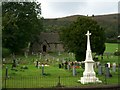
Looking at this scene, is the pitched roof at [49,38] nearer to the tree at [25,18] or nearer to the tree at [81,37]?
the tree at [25,18]

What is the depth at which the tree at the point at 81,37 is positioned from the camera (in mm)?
37250

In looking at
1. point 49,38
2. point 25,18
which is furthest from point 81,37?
point 49,38

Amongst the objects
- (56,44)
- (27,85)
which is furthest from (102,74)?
(56,44)

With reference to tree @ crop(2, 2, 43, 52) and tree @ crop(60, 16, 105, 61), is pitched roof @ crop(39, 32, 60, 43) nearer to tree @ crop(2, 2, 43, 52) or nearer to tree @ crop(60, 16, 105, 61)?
tree @ crop(2, 2, 43, 52)

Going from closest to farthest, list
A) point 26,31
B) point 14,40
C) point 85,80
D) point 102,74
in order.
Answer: point 85,80 → point 102,74 → point 14,40 → point 26,31

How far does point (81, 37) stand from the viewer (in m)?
37.5

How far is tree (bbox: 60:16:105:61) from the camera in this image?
37.2 m

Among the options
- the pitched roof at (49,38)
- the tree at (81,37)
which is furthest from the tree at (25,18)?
the tree at (81,37)

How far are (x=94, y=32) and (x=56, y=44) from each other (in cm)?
4012

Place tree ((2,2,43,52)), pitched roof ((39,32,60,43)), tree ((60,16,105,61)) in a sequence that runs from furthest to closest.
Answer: pitched roof ((39,32,60,43))
tree ((2,2,43,52))
tree ((60,16,105,61))

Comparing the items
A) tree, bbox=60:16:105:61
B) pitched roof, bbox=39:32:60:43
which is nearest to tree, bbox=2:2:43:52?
→ pitched roof, bbox=39:32:60:43

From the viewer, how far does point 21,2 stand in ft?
212

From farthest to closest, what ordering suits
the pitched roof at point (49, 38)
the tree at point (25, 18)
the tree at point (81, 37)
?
the pitched roof at point (49, 38) < the tree at point (25, 18) < the tree at point (81, 37)

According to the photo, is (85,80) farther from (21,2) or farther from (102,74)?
(21,2)
